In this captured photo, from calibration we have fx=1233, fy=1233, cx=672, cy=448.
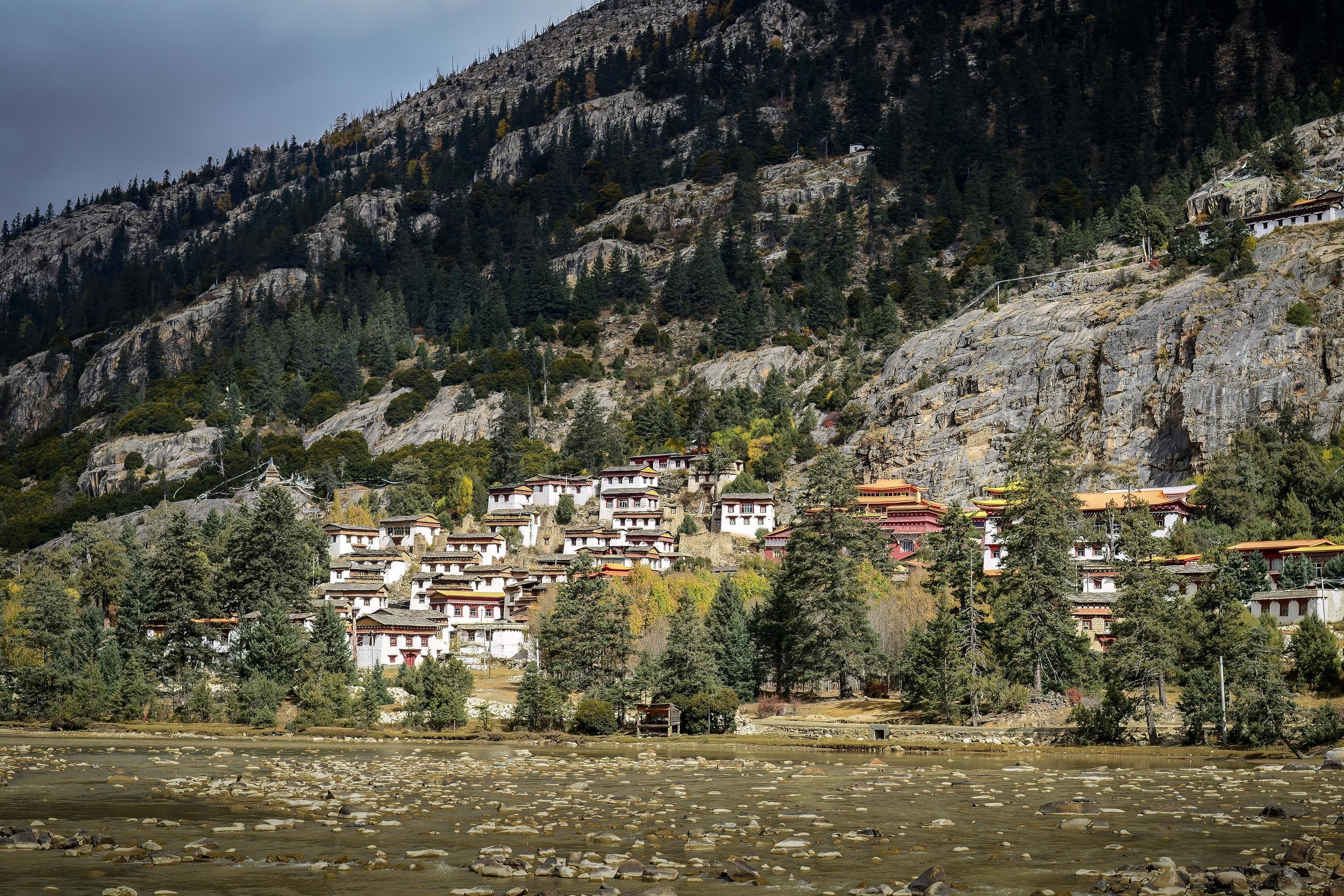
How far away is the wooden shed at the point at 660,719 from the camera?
57.9 meters

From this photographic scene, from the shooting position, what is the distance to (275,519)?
272 ft

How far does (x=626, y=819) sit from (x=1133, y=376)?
3428 inches

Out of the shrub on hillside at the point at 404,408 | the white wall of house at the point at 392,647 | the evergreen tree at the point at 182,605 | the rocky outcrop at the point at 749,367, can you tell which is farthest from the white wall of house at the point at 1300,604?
the shrub on hillside at the point at 404,408

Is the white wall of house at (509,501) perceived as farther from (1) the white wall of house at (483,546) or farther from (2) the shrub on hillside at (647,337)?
(2) the shrub on hillside at (647,337)

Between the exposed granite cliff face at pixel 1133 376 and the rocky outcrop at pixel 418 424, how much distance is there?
168 feet

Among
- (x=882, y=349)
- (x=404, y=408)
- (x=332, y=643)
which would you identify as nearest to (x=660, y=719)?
(x=332, y=643)

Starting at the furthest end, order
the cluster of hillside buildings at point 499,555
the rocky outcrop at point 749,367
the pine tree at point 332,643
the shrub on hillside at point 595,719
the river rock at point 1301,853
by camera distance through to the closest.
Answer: the rocky outcrop at point 749,367
the cluster of hillside buildings at point 499,555
the pine tree at point 332,643
the shrub on hillside at point 595,719
the river rock at point 1301,853

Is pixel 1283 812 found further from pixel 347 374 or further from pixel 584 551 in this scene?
pixel 347 374

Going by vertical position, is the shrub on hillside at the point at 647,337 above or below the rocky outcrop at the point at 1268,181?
below

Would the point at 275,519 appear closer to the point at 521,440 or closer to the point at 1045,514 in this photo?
the point at 1045,514

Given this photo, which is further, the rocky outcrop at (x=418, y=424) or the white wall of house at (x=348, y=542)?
the rocky outcrop at (x=418, y=424)

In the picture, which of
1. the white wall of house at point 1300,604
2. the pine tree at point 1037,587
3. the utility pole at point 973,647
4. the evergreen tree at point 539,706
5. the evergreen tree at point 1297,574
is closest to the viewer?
the utility pole at point 973,647

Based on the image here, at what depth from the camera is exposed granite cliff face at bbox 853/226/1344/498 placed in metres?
96.2

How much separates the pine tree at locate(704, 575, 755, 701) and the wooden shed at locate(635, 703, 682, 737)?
6.03 meters
